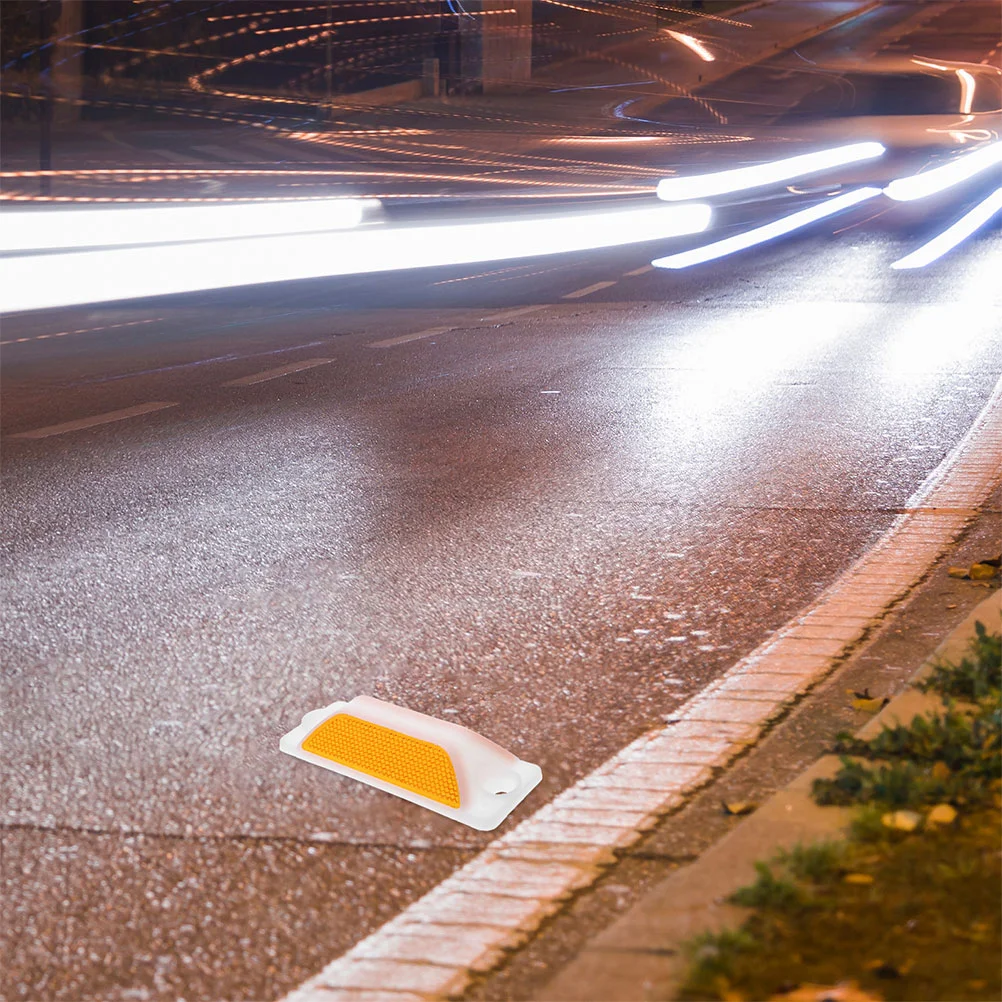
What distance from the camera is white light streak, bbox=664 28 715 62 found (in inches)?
1309

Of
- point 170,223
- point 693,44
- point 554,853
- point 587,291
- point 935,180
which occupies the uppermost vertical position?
point 693,44

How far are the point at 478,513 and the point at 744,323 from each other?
582cm

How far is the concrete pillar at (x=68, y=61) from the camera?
60.5 ft

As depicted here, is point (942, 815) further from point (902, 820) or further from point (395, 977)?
point (395, 977)

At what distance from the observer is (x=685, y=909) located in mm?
2812

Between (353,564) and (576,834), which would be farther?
(353,564)

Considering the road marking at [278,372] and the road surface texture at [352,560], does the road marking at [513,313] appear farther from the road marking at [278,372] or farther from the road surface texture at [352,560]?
the road marking at [278,372]

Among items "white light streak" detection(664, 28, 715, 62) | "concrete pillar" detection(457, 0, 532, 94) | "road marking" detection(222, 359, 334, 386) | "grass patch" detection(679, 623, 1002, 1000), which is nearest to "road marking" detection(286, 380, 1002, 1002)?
"grass patch" detection(679, 623, 1002, 1000)

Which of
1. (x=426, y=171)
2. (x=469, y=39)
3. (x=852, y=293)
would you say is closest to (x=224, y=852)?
(x=852, y=293)

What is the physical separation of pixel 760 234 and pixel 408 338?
740 cm

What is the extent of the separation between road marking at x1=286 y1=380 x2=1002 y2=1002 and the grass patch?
1.44 ft

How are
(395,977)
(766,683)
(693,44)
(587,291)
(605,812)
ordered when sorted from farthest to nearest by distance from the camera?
1. (693,44)
2. (587,291)
3. (766,683)
4. (605,812)
5. (395,977)

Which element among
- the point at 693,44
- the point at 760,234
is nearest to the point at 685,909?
the point at 760,234

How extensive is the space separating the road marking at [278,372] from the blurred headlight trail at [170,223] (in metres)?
2.32
